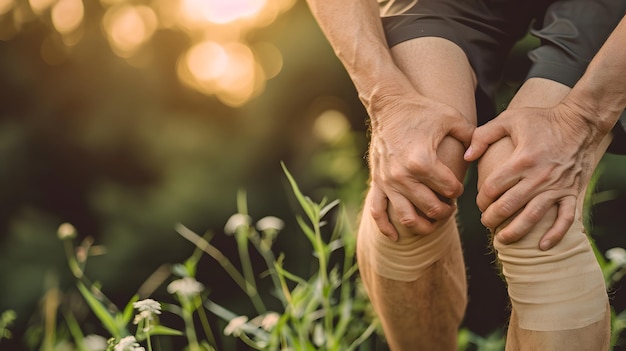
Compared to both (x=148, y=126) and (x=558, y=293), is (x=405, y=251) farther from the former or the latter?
(x=148, y=126)

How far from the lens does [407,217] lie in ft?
4.55

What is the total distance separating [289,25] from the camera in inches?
166

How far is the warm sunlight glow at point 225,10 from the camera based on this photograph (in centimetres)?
450

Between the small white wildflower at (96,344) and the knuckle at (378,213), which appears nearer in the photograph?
the knuckle at (378,213)

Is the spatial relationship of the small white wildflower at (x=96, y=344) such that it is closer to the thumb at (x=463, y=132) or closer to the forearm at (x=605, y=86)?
the thumb at (x=463, y=132)

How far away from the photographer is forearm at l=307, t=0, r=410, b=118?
4.83 ft

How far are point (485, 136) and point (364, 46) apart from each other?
31 centimetres

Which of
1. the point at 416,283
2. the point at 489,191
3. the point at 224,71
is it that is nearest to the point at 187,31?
the point at 224,71

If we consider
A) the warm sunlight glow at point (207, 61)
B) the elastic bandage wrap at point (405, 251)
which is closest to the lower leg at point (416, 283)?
the elastic bandage wrap at point (405, 251)

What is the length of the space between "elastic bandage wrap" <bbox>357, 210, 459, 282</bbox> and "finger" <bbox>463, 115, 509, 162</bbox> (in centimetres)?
20

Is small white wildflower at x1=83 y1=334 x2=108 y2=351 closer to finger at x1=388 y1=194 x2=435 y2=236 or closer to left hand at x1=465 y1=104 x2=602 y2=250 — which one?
finger at x1=388 y1=194 x2=435 y2=236

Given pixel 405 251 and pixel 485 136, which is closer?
pixel 485 136

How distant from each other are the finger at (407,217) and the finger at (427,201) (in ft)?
0.04

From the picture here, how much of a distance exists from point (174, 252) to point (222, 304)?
43cm
